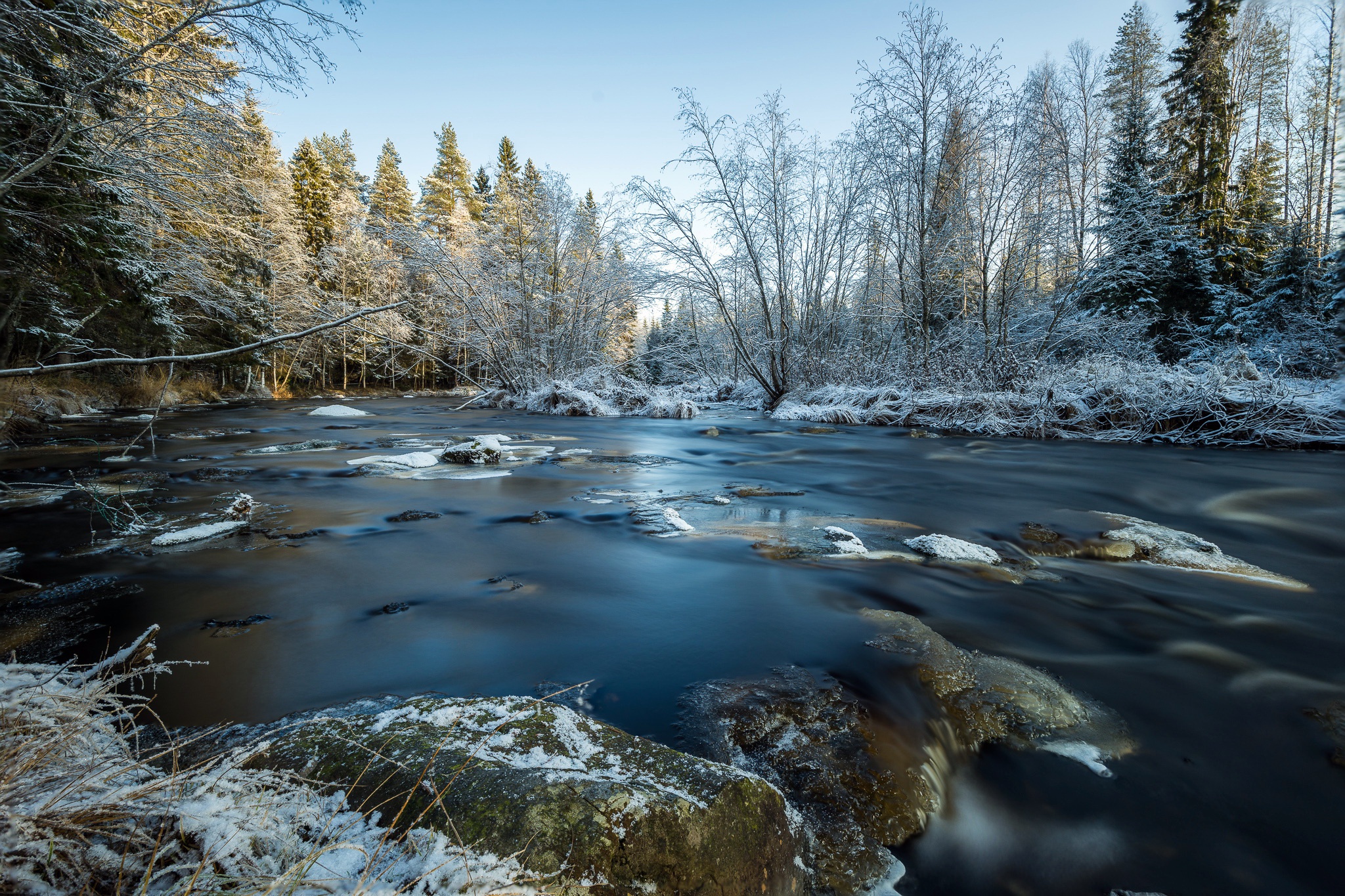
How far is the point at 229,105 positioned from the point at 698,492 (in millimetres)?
6713

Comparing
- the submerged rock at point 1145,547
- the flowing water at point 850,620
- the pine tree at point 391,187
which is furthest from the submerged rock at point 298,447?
the pine tree at point 391,187

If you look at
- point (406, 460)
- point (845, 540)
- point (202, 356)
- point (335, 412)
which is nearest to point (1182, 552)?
point (845, 540)

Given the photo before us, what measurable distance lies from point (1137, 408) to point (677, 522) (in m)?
8.58

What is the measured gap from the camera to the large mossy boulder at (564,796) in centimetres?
111

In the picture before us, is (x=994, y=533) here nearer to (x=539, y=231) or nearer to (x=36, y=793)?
(x=36, y=793)

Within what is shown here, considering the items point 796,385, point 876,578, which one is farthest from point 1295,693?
point 796,385

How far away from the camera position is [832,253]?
1595 centimetres

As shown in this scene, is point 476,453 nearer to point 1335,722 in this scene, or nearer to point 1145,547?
point 1145,547

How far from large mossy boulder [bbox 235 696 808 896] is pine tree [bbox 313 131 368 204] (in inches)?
1584

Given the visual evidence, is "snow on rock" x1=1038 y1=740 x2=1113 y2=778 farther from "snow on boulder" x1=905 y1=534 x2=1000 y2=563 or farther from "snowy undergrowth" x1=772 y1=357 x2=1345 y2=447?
"snowy undergrowth" x1=772 y1=357 x2=1345 y2=447

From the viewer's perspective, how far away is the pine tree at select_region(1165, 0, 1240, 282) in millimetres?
17297

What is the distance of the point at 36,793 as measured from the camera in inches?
37.4

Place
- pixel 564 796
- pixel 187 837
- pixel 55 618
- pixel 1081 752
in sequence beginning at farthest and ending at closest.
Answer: pixel 55 618, pixel 1081 752, pixel 564 796, pixel 187 837

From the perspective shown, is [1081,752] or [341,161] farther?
[341,161]
